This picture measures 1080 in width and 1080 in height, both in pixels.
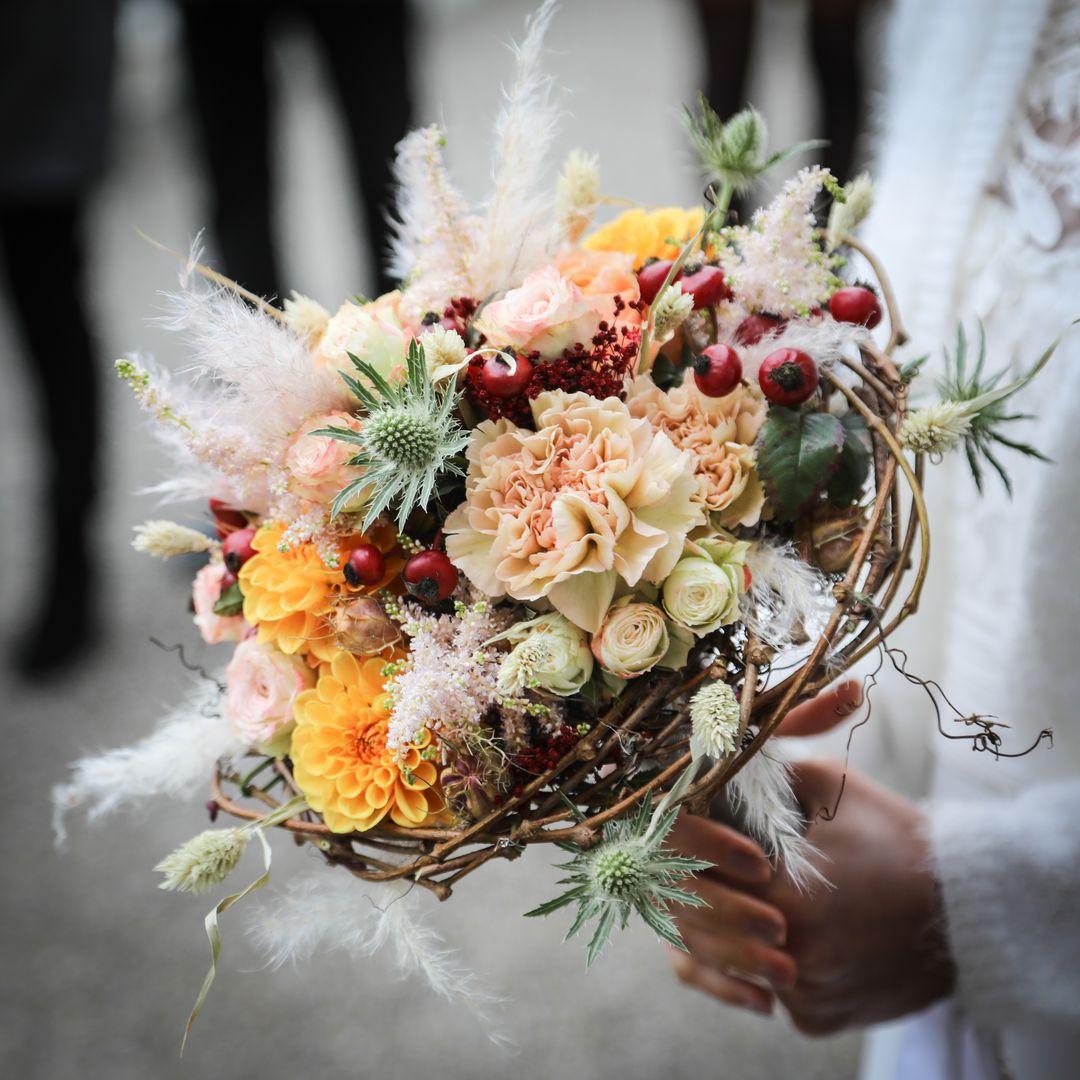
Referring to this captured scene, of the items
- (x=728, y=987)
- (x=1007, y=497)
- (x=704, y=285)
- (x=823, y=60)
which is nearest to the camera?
(x=704, y=285)

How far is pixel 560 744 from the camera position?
0.60 meters

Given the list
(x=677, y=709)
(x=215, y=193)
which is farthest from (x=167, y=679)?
(x=677, y=709)

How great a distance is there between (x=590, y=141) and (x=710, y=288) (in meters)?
3.63

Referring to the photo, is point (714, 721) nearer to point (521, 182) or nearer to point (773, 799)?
point (773, 799)

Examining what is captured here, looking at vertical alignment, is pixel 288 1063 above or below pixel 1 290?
below

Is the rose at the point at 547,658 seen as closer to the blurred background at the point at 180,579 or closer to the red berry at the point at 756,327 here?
the red berry at the point at 756,327

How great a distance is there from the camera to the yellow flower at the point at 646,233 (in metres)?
0.71

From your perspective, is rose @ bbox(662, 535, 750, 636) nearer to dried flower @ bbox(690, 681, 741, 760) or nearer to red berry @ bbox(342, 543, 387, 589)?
dried flower @ bbox(690, 681, 741, 760)

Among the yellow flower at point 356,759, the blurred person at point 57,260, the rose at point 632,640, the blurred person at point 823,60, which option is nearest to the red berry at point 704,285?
the rose at point 632,640

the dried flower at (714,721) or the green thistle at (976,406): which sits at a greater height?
the green thistle at (976,406)

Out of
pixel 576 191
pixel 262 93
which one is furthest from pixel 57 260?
pixel 576 191

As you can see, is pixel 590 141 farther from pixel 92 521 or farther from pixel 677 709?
pixel 677 709

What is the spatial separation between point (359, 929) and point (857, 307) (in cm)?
57

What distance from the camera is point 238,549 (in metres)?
0.68
